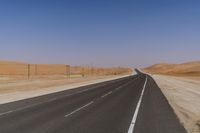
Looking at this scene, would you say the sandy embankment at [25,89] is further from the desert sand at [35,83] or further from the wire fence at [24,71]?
the wire fence at [24,71]

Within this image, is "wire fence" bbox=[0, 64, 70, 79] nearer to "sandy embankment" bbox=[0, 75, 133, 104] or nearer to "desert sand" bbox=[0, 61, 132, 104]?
"desert sand" bbox=[0, 61, 132, 104]

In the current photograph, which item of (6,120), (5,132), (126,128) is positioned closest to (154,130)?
(126,128)

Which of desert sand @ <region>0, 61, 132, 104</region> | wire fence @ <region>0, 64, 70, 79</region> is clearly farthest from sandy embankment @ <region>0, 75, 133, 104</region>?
wire fence @ <region>0, 64, 70, 79</region>

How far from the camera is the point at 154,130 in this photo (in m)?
10.5

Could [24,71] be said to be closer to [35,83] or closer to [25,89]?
[35,83]

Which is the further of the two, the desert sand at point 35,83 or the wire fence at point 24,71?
the wire fence at point 24,71

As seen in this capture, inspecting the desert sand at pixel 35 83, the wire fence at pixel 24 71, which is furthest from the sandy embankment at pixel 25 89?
the wire fence at pixel 24 71

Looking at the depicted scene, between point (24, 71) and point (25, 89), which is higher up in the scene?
point (24, 71)

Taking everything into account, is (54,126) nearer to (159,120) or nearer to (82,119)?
(82,119)

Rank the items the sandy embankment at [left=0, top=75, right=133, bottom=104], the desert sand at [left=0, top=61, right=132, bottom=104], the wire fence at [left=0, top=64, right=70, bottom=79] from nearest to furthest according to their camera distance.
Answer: the sandy embankment at [left=0, top=75, right=133, bottom=104]
the desert sand at [left=0, top=61, right=132, bottom=104]
the wire fence at [left=0, top=64, right=70, bottom=79]

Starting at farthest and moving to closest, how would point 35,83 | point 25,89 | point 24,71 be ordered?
point 24,71 → point 35,83 → point 25,89

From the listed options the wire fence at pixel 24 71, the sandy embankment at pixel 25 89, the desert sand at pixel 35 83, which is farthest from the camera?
the wire fence at pixel 24 71

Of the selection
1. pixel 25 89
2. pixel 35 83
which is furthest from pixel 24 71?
pixel 25 89

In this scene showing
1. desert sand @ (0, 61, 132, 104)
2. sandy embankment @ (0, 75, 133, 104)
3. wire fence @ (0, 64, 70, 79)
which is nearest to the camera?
sandy embankment @ (0, 75, 133, 104)
